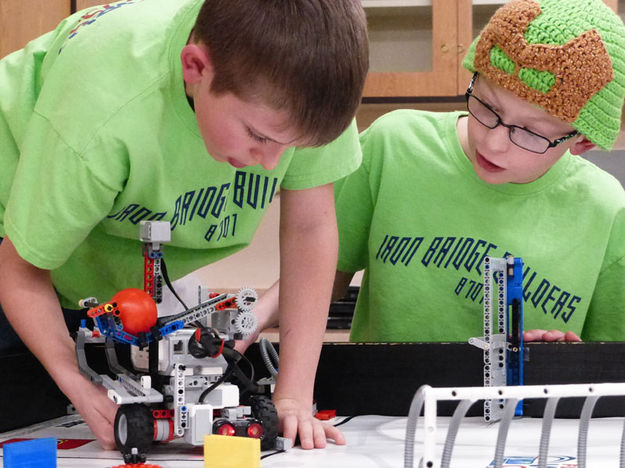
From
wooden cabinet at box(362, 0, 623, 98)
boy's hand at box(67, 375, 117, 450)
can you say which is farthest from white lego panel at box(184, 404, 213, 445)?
wooden cabinet at box(362, 0, 623, 98)

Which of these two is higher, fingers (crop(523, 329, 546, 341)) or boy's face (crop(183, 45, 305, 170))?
boy's face (crop(183, 45, 305, 170))

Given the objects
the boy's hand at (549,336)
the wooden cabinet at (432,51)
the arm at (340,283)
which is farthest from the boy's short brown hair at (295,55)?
the wooden cabinet at (432,51)

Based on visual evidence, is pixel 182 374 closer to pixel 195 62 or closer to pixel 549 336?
pixel 195 62

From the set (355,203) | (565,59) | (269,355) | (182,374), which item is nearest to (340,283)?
(355,203)

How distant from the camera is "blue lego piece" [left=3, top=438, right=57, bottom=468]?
0.74 metres

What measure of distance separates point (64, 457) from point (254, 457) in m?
0.25

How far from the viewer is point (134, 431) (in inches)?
33.8

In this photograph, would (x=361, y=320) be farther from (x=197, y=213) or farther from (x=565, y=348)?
(x=197, y=213)

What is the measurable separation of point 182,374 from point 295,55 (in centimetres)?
35

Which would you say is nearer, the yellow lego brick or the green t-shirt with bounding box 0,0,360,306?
the yellow lego brick

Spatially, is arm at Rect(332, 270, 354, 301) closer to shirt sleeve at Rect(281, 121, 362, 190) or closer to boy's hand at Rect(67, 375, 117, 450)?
shirt sleeve at Rect(281, 121, 362, 190)

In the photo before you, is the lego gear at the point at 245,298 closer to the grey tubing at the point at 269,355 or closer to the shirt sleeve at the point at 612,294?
the grey tubing at the point at 269,355

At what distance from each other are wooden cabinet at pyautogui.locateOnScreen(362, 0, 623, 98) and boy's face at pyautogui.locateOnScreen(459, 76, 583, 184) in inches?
50.9

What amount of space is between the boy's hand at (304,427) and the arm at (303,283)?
0.5 inches
